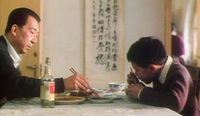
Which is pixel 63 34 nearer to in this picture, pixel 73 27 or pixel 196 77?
pixel 73 27

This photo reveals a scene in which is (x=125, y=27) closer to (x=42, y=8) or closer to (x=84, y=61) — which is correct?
(x=84, y=61)

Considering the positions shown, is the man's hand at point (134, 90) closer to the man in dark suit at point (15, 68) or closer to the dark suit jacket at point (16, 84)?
the man in dark suit at point (15, 68)

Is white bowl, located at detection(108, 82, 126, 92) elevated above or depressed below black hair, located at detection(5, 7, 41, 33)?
below

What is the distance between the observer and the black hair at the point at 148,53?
5.29ft

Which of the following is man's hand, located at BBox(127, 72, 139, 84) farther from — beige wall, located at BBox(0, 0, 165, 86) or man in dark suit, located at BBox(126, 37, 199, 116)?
beige wall, located at BBox(0, 0, 165, 86)

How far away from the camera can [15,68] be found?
1.65 metres

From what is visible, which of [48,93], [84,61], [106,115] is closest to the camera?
[106,115]

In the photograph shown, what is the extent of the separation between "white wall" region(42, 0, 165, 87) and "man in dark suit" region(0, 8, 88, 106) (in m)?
1.45

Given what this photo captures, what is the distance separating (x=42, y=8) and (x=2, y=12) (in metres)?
0.45

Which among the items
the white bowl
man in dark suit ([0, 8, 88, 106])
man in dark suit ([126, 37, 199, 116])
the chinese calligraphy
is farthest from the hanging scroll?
man in dark suit ([126, 37, 199, 116])

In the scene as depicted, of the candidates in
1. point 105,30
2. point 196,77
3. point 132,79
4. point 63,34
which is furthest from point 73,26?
point 196,77

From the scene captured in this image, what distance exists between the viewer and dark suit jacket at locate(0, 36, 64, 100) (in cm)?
153

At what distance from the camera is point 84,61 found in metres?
3.43

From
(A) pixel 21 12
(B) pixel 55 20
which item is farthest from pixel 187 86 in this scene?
(B) pixel 55 20
